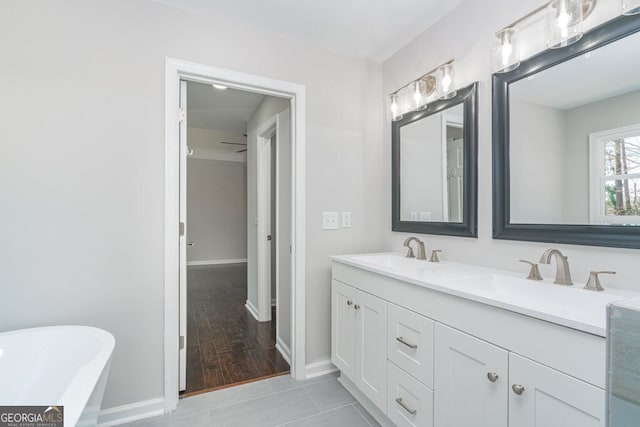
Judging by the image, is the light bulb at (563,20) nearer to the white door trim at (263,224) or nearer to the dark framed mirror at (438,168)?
the dark framed mirror at (438,168)

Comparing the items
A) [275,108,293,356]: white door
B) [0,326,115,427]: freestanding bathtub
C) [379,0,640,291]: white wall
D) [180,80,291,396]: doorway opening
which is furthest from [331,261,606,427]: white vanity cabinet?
[0,326,115,427]: freestanding bathtub

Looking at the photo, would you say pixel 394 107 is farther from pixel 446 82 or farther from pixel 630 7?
pixel 630 7

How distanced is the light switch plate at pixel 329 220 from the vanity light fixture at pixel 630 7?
175 cm

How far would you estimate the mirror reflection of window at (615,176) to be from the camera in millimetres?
1098

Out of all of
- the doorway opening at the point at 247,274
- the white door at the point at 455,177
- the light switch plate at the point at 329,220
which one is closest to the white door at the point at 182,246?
the doorway opening at the point at 247,274

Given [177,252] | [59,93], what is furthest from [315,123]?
[59,93]

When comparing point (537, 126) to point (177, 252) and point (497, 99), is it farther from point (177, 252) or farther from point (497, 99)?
point (177, 252)

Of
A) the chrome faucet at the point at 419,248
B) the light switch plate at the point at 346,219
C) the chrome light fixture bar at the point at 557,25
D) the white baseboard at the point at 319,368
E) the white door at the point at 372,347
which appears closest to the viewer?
the chrome light fixture bar at the point at 557,25

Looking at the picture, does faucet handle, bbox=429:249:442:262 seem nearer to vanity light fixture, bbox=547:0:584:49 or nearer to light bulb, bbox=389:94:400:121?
light bulb, bbox=389:94:400:121

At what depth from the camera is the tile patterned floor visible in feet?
5.55

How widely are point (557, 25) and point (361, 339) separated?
1.84m

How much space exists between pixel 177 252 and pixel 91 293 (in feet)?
1.57

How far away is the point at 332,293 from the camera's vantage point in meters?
2.14

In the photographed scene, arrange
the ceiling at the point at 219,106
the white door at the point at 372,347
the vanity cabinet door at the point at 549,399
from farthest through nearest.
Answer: the ceiling at the point at 219,106 → the white door at the point at 372,347 → the vanity cabinet door at the point at 549,399
